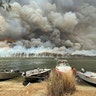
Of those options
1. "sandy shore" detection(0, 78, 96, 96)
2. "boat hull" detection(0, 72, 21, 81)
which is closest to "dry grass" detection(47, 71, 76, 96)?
"sandy shore" detection(0, 78, 96, 96)

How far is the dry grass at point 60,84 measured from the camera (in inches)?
579

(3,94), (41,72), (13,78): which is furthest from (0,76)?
(3,94)

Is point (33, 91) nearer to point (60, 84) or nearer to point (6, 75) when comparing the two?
point (60, 84)

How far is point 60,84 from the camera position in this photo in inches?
583

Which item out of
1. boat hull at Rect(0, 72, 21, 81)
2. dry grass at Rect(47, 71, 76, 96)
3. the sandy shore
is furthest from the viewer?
boat hull at Rect(0, 72, 21, 81)

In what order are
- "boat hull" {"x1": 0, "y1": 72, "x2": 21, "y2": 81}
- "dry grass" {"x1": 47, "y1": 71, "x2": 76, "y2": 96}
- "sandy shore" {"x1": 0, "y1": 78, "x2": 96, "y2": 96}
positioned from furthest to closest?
"boat hull" {"x1": 0, "y1": 72, "x2": 21, "y2": 81}, "sandy shore" {"x1": 0, "y1": 78, "x2": 96, "y2": 96}, "dry grass" {"x1": 47, "y1": 71, "x2": 76, "y2": 96}

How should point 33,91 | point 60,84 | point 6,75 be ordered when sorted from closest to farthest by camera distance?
point 60,84
point 33,91
point 6,75

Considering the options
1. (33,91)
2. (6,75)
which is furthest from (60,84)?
(6,75)

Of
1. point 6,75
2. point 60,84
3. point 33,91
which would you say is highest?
point 60,84

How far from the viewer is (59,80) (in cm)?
1496

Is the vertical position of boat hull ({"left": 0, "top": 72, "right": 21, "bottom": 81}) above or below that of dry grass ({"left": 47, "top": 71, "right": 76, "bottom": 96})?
below

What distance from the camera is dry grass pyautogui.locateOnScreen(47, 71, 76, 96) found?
14711 mm

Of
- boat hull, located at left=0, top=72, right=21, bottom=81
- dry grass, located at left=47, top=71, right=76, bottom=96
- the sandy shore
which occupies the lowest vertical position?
the sandy shore

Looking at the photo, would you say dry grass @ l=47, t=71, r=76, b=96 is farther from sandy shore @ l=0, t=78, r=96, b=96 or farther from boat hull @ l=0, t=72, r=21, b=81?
boat hull @ l=0, t=72, r=21, b=81
